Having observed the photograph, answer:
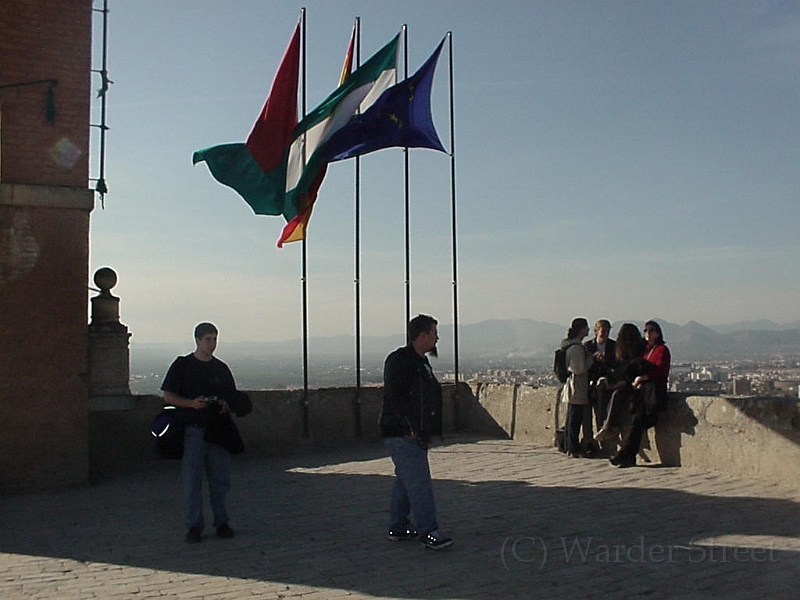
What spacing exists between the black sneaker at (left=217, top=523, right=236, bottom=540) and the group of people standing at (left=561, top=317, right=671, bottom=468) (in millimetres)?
4689

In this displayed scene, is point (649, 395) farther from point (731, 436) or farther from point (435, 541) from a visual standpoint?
point (435, 541)

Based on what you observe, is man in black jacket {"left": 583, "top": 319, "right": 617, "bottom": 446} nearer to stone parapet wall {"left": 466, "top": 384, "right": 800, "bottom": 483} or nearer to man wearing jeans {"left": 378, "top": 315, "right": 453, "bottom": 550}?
stone parapet wall {"left": 466, "top": 384, "right": 800, "bottom": 483}

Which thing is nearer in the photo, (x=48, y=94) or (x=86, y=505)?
(x=86, y=505)

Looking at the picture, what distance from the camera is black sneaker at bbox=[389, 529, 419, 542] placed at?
6957 mm

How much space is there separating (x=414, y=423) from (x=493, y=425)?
6949 millimetres

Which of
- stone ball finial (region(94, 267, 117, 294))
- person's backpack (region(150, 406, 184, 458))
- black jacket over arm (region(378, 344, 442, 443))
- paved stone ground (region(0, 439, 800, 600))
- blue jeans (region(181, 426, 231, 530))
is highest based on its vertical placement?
stone ball finial (region(94, 267, 117, 294))

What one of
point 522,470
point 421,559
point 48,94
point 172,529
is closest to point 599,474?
point 522,470

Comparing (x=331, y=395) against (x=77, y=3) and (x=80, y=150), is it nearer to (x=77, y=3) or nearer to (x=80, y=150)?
(x=80, y=150)

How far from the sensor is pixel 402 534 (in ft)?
22.9

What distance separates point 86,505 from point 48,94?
175 inches

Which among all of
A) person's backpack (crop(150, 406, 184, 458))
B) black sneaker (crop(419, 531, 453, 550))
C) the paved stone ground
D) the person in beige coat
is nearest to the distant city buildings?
the person in beige coat

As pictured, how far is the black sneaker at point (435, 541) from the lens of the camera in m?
6.55

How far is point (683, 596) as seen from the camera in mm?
5398

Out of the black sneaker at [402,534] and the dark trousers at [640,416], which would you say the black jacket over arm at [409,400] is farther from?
the dark trousers at [640,416]
